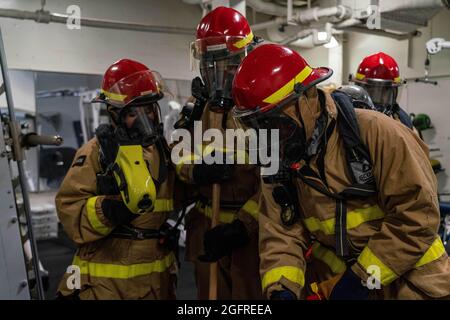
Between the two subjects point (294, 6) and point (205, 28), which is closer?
point (205, 28)

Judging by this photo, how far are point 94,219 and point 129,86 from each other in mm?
686

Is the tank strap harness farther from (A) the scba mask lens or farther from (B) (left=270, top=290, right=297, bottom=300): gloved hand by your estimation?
(A) the scba mask lens

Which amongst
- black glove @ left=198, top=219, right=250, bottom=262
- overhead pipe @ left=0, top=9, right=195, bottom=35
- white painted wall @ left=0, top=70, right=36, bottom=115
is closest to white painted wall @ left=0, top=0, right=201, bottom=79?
overhead pipe @ left=0, top=9, right=195, bottom=35

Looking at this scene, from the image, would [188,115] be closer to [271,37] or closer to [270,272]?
[270,272]

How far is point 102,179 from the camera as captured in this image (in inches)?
80.8

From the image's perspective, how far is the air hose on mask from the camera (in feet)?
6.21

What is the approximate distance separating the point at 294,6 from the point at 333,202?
150 inches

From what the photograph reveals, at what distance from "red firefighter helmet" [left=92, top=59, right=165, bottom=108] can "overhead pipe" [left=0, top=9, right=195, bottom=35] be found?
7.33 feet

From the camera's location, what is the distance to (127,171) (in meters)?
1.92

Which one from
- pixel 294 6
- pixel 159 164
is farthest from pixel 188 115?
pixel 294 6

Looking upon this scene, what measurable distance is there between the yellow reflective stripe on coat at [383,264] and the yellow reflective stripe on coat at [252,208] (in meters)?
0.68

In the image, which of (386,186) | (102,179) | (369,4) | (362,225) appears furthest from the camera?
(369,4)

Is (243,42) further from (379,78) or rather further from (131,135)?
(379,78)

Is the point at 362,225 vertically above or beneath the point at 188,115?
beneath
